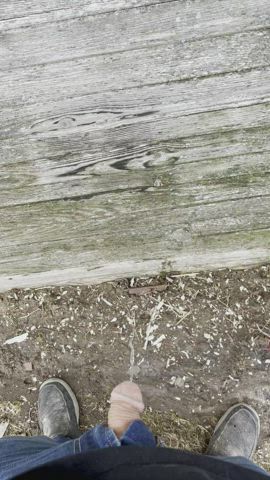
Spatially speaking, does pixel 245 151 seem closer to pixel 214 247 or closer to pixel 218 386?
pixel 214 247

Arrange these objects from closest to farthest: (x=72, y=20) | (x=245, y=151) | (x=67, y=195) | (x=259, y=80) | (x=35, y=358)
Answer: (x=72, y=20), (x=259, y=80), (x=245, y=151), (x=67, y=195), (x=35, y=358)

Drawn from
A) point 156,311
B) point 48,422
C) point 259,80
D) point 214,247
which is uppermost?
point 259,80

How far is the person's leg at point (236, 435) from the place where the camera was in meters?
2.68

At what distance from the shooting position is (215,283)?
2.72 m

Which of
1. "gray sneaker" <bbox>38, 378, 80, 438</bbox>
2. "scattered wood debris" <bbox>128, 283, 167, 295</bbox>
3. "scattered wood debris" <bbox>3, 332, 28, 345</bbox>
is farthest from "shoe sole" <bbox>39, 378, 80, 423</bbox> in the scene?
"scattered wood debris" <bbox>128, 283, 167, 295</bbox>

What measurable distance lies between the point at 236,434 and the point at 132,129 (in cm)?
189

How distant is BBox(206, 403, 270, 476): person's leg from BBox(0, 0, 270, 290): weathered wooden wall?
3.07ft

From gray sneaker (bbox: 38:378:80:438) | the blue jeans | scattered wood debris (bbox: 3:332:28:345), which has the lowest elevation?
gray sneaker (bbox: 38:378:80:438)

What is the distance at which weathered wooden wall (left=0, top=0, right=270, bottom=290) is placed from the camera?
4.29 ft

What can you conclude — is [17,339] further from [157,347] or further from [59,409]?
[157,347]

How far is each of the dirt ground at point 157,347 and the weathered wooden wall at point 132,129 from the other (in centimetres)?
42

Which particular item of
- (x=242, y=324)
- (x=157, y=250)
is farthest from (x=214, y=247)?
(x=242, y=324)

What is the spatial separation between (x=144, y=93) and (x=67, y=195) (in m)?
0.59

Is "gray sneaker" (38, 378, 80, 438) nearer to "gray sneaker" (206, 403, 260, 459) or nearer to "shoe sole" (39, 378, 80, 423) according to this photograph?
"shoe sole" (39, 378, 80, 423)
